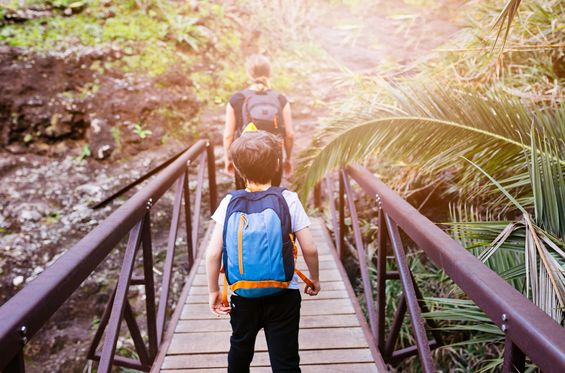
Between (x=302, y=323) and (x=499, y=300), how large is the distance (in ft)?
6.71

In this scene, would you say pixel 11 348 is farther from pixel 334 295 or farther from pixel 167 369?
pixel 334 295

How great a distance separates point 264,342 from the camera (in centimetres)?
293

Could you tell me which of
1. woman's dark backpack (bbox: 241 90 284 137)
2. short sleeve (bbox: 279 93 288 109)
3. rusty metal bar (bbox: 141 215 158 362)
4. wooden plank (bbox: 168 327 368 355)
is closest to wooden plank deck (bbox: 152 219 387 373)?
wooden plank (bbox: 168 327 368 355)

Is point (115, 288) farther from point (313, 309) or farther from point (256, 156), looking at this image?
point (313, 309)

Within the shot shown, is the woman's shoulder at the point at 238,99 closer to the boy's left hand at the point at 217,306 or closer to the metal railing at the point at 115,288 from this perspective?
the metal railing at the point at 115,288

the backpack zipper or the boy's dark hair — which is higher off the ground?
the boy's dark hair

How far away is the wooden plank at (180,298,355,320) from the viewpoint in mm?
3279

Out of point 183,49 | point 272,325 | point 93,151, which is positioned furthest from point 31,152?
point 272,325

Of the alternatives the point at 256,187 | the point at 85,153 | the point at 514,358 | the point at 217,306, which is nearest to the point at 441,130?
the point at 256,187

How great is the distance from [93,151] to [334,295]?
16.3ft

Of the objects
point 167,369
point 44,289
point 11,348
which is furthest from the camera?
point 167,369

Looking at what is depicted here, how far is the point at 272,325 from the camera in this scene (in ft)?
6.61

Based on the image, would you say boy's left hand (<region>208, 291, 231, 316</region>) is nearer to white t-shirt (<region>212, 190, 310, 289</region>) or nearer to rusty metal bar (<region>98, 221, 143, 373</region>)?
white t-shirt (<region>212, 190, 310, 289</region>)

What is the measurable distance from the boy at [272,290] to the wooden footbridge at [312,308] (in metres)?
0.47
